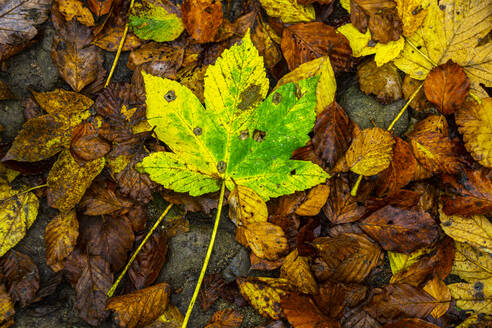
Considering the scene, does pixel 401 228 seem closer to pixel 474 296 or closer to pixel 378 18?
pixel 474 296

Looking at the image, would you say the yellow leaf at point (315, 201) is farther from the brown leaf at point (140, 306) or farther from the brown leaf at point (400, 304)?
the brown leaf at point (140, 306)

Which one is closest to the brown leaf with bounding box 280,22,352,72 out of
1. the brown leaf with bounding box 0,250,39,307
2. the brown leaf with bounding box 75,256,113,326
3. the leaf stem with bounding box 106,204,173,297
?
the leaf stem with bounding box 106,204,173,297

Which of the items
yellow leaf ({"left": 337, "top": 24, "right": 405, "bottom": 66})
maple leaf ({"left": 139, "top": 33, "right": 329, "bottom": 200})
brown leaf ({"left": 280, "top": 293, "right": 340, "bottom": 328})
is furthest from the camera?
yellow leaf ({"left": 337, "top": 24, "right": 405, "bottom": 66})

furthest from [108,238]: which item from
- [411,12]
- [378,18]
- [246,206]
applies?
[411,12]

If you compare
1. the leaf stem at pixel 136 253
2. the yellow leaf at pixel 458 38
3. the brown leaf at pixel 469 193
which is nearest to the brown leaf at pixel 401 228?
the brown leaf at pixel 469 193

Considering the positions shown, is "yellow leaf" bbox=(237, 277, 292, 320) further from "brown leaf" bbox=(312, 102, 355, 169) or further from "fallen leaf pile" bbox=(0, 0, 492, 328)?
"brown leaf" bbox=(312, 102, 355, 169)
